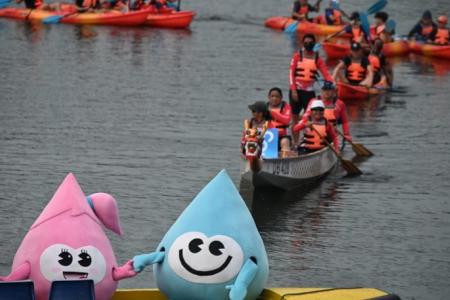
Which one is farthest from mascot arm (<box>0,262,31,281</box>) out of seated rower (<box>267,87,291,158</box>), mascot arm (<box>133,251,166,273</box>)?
seated rower (<box>267,87,291,158</box>)

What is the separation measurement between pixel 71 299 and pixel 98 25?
102 ft

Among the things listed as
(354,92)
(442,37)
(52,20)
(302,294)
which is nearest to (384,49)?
(442,37)

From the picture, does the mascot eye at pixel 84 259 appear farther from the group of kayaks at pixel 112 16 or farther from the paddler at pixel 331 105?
the group of kayaks at pixel 112 16

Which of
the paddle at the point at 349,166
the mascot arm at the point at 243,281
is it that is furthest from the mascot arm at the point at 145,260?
the paddle at the point at 349,166

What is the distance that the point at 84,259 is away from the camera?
41.0 ft

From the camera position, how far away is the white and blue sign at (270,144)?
829 inches

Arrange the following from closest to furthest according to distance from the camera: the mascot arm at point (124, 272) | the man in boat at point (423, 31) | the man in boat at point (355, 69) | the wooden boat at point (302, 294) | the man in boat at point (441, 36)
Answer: the mascot arm at point (124, 272) → the wooden boat at point (302, 294) → the man in boat at point (355, 69) → the man in boat at point (441, 36) → the man in boat at point (423, 31)

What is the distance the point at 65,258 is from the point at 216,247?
136cm

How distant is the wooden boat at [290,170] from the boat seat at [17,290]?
29.3ft

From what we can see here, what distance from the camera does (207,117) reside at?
29.0m

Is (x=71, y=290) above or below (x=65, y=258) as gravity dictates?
below

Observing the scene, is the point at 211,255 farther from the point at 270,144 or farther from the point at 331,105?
the point at 331,105

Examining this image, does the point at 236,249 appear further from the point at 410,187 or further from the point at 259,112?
the point at 410,187

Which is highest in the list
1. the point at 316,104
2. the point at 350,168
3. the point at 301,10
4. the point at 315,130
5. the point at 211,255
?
the point at 211,255
